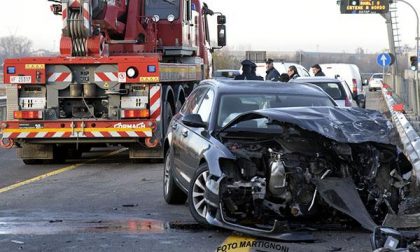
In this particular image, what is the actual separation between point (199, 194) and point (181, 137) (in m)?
1.41

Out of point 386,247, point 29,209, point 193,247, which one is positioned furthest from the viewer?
point 29,209

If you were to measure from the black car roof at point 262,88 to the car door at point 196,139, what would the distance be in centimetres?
17

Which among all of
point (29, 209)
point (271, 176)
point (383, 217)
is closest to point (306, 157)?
point (271, 176)

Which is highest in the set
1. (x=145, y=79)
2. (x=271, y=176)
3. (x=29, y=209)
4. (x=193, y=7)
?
(x=193, y=7)

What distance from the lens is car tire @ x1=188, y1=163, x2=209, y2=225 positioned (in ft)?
23.5

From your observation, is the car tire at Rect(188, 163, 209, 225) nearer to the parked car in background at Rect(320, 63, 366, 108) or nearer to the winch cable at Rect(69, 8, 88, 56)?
the winch cable at Rect(69, 8, 88, 56)

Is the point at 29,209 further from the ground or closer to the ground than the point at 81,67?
closer to the ground

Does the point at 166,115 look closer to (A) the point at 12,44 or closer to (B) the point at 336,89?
(B) the point at 336,89

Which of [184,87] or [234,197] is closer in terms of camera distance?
[234,197]

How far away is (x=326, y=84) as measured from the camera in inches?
661

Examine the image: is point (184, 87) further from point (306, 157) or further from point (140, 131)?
point (306, 157)

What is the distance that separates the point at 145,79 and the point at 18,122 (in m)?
2.41

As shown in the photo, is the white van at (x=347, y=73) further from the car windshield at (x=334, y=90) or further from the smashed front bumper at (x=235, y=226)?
the smashed front bumper at (x=235, y=226)

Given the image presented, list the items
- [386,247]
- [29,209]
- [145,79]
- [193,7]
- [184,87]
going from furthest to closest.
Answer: [193,7]
[184,87]
[145,79]
[29,209]
[386,247]
